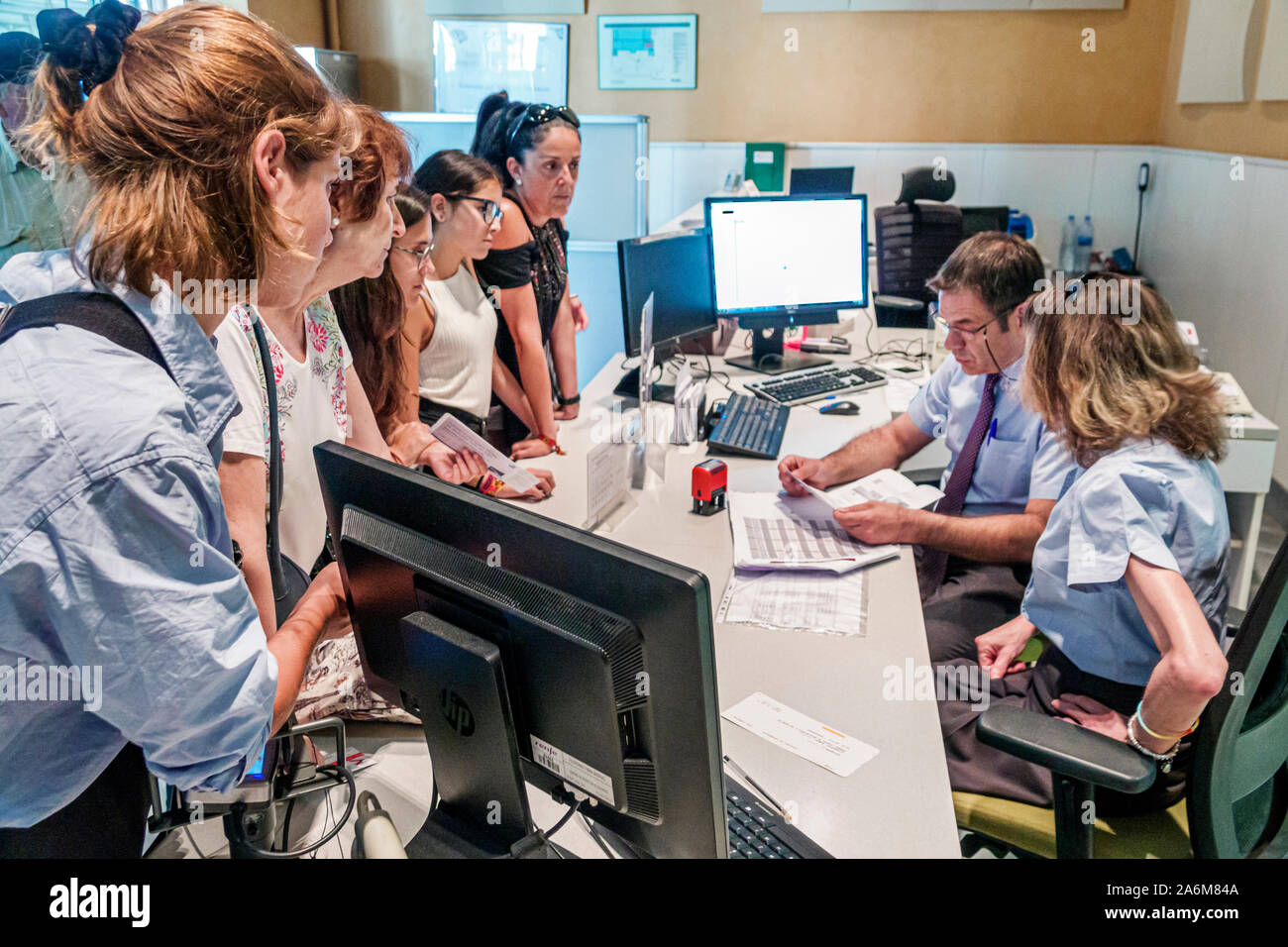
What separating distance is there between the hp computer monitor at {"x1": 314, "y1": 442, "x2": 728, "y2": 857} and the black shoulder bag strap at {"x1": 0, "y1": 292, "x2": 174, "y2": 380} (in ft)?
0.65

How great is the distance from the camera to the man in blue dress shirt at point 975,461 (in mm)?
1994

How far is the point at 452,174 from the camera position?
2.42 m

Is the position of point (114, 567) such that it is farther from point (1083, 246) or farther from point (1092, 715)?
point (1083, 246)

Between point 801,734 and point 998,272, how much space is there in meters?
1.37

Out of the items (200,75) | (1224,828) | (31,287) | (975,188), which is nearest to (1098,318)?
(1224,828)

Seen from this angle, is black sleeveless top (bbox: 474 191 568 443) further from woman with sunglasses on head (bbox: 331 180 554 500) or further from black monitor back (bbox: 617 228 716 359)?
woman with sunglasses on head (bbox: 331 180 554 500)

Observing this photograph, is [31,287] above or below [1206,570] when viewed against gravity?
above

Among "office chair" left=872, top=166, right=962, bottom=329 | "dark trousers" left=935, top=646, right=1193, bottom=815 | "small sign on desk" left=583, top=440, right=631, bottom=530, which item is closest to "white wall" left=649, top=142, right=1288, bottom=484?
"office chair" left=872, top=166, right=962, bottom=329

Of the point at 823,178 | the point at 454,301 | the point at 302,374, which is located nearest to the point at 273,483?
the point at 302,374

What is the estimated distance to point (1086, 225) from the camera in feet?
18.2

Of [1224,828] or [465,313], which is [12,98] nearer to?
[465,313]

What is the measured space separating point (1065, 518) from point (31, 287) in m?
1.47

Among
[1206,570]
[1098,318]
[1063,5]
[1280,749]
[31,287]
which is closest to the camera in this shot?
[31,287]
